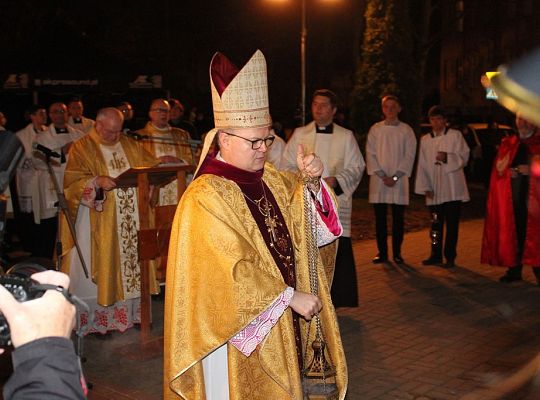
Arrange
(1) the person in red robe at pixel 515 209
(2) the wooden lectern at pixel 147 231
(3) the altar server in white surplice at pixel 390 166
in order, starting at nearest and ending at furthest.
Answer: (2) the wooden lectern at pixel 147 231, (1) the person in red robe at pixel 515 209, (3) the altar server in white surplice at pixel 390 166

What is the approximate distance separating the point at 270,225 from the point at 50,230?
22.8 ft

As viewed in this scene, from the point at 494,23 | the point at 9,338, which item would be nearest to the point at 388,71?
the point at 9,338

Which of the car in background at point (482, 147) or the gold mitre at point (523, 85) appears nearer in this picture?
the gold mitre at point (523, 85)

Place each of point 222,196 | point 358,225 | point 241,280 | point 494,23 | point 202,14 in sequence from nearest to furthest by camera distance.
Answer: point 241,280
point 222,196
point 358,225
point 202,14
point 494,23

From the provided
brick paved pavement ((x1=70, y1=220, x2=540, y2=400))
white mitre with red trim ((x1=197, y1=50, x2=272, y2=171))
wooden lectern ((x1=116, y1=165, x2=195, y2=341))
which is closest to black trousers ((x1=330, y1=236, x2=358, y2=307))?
brick paved pavement ((x1=70, y1=220, x2=540, y2=400))

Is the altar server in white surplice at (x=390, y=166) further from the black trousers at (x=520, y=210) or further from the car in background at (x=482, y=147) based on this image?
the car in background at (x=482, y=147)

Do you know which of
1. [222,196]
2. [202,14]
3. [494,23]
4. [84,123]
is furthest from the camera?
[494,23]

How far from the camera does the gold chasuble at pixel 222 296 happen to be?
3.81 meters

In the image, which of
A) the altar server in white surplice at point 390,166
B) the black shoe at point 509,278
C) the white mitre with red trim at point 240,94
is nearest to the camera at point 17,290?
the white mitre with red trim at point 240,94

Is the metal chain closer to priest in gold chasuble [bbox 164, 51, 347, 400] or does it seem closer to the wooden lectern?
priest in gold chasuble [bbox 164, 51, 347, 400]

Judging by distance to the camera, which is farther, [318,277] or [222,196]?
[318,277]

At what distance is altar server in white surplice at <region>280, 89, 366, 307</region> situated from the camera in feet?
26.2

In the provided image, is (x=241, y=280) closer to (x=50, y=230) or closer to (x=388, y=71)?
(x=50, y=230)

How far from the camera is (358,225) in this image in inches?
567
